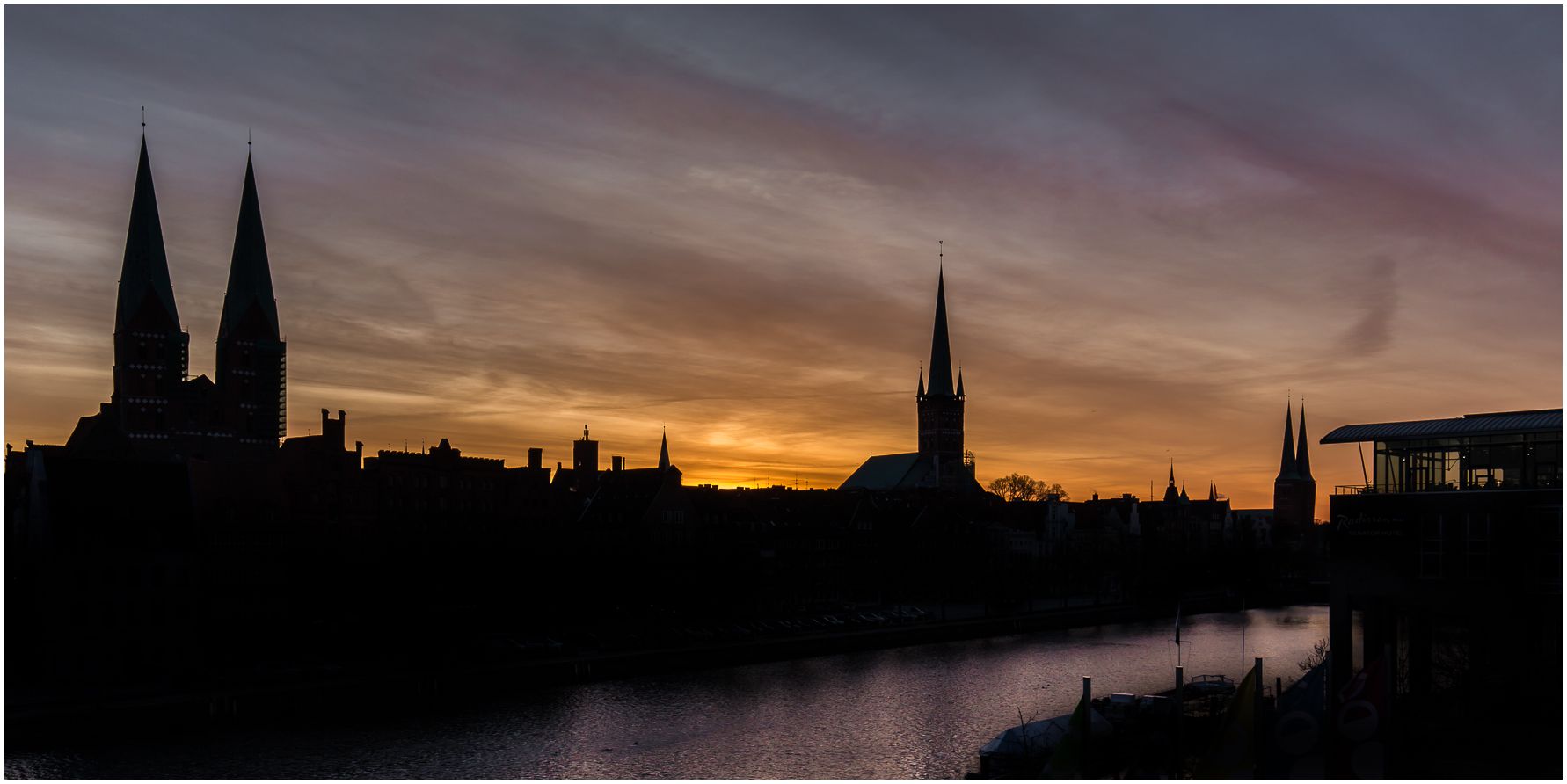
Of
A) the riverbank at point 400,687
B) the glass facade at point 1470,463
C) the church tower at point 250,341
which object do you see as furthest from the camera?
the church tower at point 250,341

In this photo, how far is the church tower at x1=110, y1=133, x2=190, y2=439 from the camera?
13112 centimetres

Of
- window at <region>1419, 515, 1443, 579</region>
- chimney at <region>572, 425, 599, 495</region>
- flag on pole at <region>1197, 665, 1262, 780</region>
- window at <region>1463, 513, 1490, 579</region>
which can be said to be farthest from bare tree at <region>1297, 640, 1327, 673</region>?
chimney at <region>572, 425, 599, 495</region>

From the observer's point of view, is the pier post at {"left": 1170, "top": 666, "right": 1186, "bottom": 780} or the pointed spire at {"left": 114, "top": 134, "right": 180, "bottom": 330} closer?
the pier post at {"left": 1170, "top": 666, "right": 1186, "bottom": 780}

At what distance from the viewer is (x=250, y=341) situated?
464 feet

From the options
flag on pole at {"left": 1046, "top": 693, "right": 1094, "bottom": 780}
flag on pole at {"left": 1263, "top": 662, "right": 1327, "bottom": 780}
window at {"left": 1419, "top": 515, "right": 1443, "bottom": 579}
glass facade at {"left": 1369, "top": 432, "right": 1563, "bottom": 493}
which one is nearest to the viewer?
flag on pole at {"left": 1263, "top": 662, "right": 1327, "bottom": 780}

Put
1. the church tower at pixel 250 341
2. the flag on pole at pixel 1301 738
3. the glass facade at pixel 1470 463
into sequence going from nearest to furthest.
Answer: the flag on pole at pixel 1301 738
the glass facade at pixel 1470 463
the church tower at pixel 250 341

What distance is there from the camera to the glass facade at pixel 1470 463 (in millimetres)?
49562

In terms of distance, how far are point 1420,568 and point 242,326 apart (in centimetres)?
11678

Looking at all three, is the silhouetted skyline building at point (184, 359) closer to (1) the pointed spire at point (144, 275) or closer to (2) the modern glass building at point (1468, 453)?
(1) the pointed spire at point (144, 275)

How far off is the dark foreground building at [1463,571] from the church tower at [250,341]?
4408 inches

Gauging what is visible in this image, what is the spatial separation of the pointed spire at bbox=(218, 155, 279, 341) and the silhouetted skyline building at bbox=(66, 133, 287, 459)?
8cm

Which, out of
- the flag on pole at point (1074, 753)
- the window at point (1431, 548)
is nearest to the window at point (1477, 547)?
the window at point (1431, 548)

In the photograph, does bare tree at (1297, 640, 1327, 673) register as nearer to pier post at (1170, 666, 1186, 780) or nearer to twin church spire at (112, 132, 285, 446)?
pier post at (1170, 666, 1186, 780)

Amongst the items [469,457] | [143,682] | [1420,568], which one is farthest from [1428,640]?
[469,457]
